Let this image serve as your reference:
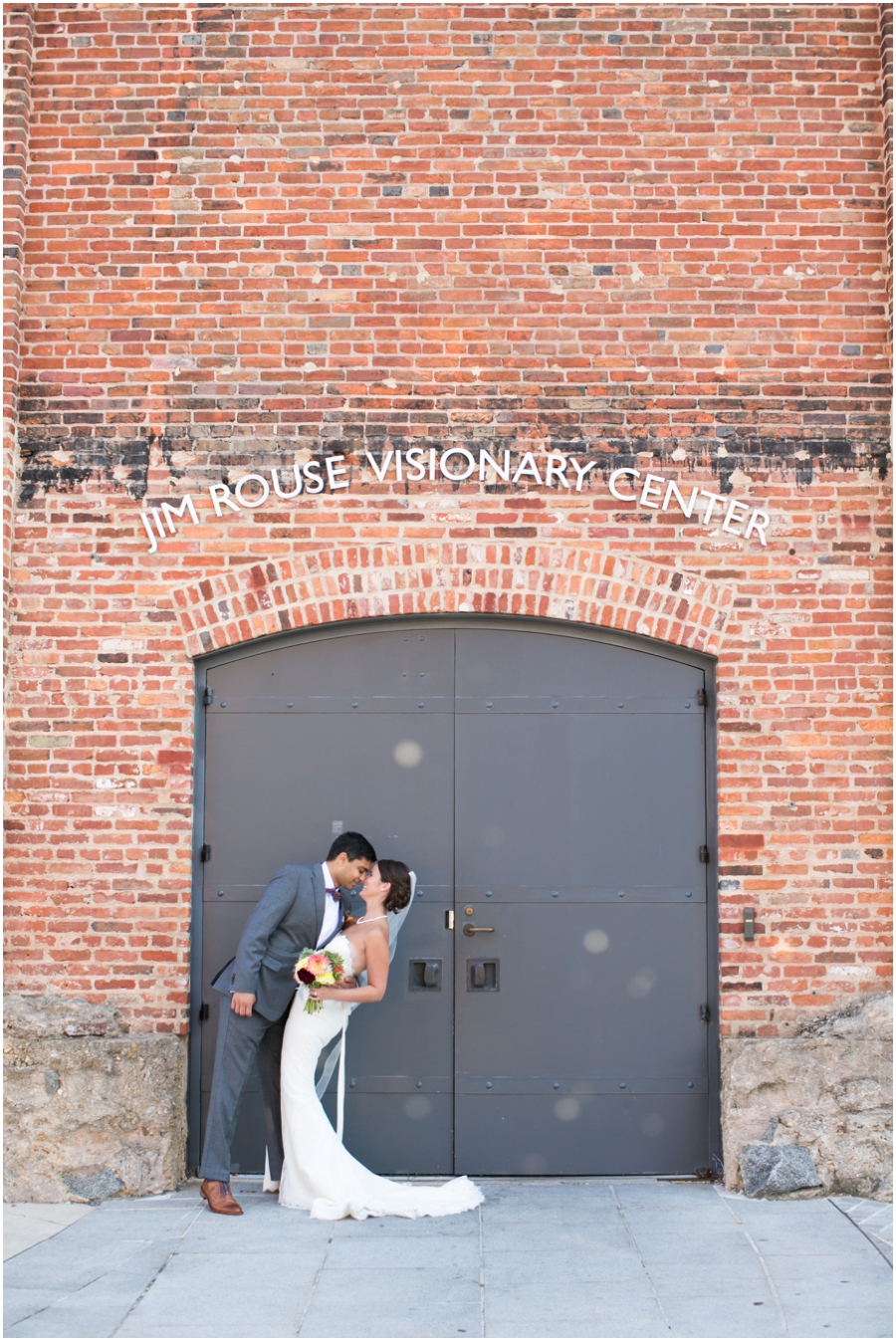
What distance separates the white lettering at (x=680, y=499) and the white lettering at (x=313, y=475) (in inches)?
71.2

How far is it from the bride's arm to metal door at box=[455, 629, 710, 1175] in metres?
0.66

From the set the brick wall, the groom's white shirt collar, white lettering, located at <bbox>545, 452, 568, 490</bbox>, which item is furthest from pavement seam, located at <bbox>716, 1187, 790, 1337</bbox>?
white lettering, located at <bbox>545, 452, 568, 490</bbox>

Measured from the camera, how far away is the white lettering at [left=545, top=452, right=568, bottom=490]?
20.2ft

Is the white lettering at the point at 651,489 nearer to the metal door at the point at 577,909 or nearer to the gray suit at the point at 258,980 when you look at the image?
the metal door at the point at 577,909

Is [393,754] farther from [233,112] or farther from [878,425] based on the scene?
[233,112]

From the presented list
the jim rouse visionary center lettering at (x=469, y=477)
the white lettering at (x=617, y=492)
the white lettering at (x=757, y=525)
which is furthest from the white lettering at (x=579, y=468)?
the white lettering at (x=757, y=525)

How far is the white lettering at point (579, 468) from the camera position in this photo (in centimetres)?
614

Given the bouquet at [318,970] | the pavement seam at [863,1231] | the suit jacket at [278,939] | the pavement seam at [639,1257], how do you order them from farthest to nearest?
the suit jacket at [278,939]
the bouquet at [318,970]
the pavement seam at [863,1231]
the pavement seam at [639,1257]

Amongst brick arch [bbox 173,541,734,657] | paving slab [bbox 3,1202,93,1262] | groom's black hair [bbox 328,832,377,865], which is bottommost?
paving slab [bbox 3,1202,93,1262]

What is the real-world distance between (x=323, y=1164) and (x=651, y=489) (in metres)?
3.70

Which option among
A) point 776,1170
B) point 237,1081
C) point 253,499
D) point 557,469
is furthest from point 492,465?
point 776,1170

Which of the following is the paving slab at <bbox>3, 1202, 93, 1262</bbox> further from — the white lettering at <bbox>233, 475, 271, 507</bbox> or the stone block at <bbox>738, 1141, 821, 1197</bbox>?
the white lettering at <bbox>233, 475, 271, 507</bbox>

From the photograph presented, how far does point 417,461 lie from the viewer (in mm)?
6172

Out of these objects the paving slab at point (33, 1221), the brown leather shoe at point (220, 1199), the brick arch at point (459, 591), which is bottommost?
the paving slab at point (33, 1221)
